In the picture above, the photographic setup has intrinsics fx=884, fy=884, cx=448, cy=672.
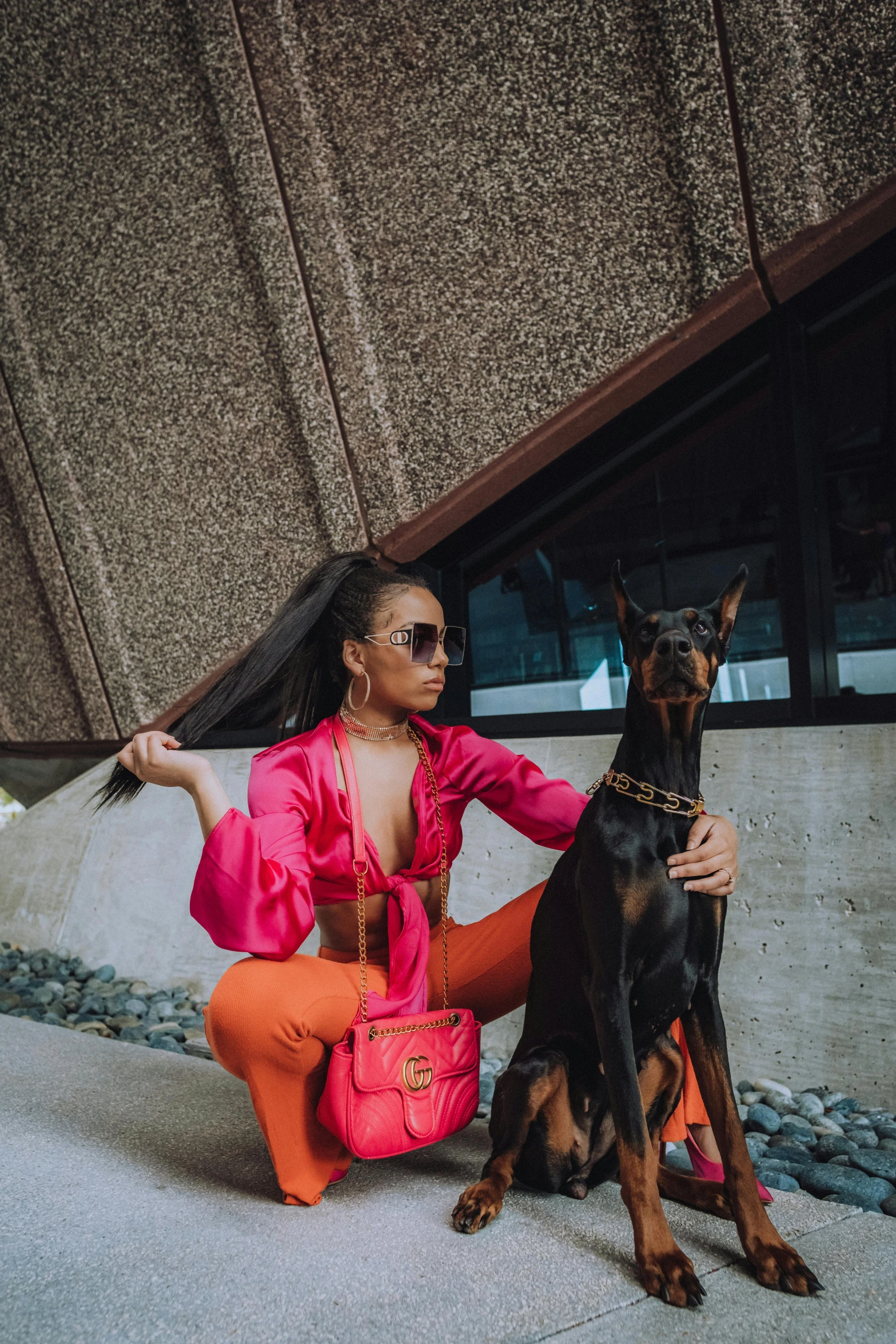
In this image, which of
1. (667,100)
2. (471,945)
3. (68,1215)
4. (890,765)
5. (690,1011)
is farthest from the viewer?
(667,100)

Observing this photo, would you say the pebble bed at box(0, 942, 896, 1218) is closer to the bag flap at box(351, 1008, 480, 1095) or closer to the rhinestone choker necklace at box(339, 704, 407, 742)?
the bag flap at box(351, 1008, 480, 1095)

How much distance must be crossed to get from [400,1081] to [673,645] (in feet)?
3.35

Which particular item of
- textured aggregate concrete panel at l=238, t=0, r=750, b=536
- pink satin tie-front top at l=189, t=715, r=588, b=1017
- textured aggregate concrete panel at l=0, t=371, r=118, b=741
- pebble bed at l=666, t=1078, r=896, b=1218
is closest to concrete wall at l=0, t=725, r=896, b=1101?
pebble bed at l=666, t=1078, r=896, b=1218

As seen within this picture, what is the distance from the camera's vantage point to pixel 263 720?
2.40 m

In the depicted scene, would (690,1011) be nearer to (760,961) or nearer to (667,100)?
(760,961)

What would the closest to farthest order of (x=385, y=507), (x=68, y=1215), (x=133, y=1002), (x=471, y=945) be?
(x=68, y=1215) < (x=471, y=945) < (x=133, y=1002) < (x=385, y=507)

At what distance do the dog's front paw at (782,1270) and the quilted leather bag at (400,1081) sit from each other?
24.5 inches

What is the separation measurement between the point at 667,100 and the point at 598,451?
4.18 ft

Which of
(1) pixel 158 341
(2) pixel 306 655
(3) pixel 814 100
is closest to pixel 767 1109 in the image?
(2) pixel 306 655

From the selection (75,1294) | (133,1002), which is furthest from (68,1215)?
(133,1002)

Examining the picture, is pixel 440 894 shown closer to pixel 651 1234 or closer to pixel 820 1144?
pixel 651 1234

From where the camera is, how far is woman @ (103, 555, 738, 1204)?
5.93 ft

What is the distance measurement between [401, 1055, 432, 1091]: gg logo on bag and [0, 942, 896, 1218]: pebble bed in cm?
73

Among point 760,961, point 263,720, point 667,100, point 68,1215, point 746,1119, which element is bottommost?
point 746,1119
